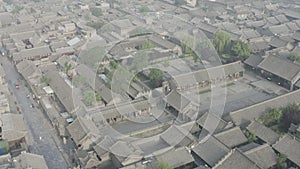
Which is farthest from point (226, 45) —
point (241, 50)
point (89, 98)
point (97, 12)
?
point (97, 12)

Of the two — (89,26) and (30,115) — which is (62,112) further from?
(89,26)

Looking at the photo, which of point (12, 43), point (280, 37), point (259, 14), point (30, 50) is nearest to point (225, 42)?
point (280, 37)

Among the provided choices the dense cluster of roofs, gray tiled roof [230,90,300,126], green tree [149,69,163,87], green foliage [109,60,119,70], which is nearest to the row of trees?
the dense cluster of roofs

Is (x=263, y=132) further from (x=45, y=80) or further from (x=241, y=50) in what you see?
A: (x=45, y=80)

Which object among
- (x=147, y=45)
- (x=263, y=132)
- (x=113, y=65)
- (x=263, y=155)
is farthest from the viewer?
(x=147, y=45)

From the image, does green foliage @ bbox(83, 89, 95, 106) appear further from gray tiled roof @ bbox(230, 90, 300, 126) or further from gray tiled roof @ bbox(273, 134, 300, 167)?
gray tiled roof @ bbox(273, 134, 300, 167)

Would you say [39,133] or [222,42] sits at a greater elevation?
[222,42]

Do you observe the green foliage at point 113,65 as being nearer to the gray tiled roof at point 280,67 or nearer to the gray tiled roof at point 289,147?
the gray tiled roof at point 280,67

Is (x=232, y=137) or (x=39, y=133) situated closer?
(x=232, y=137)
